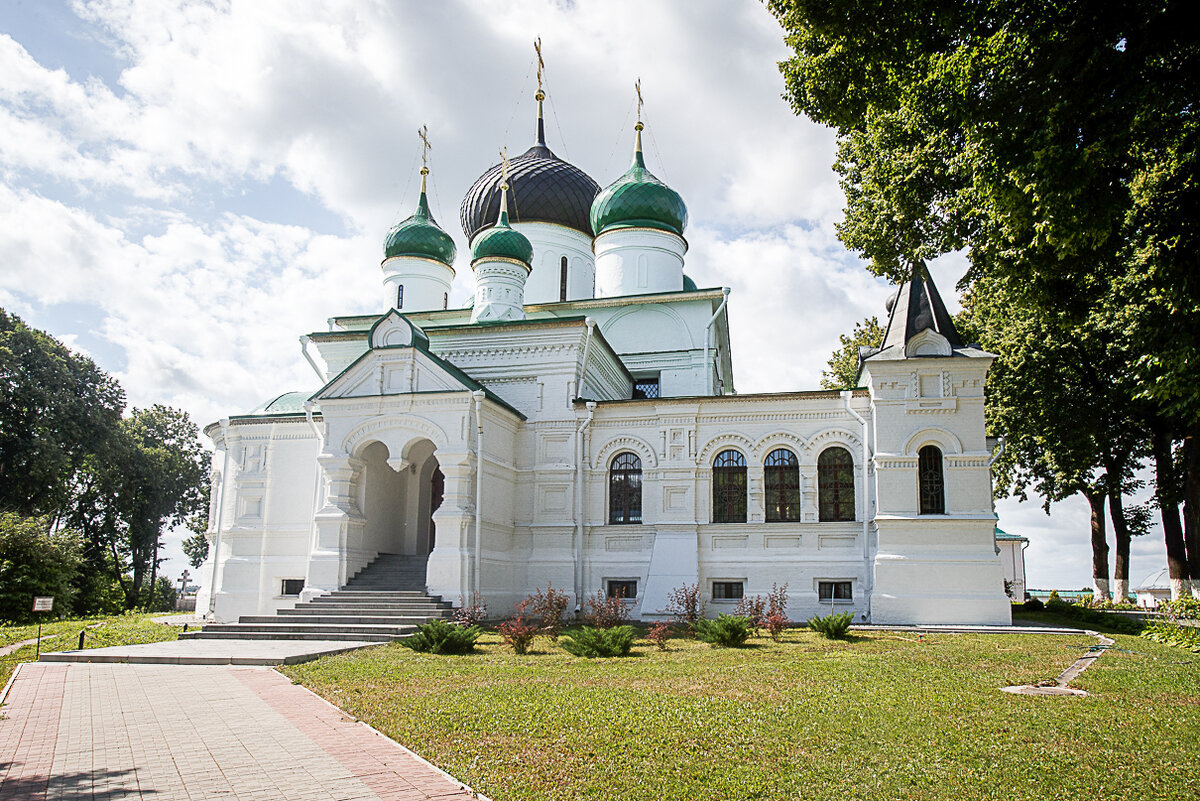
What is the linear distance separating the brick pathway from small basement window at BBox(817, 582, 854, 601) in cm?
1176

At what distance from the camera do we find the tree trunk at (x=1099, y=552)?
26.9m

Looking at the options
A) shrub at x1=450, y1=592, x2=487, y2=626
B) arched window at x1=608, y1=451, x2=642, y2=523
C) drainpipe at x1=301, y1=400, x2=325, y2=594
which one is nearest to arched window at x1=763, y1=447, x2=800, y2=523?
arched window at x1=608, y1=451, x2=642, y2=523

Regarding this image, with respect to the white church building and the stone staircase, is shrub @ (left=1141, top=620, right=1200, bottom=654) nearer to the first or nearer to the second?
the white church building

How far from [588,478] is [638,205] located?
940 centimetres

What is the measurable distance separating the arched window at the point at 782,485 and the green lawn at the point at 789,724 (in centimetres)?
727

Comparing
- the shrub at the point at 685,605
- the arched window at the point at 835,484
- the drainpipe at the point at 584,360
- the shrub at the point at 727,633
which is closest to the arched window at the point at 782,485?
the arched window at the point at 835,484

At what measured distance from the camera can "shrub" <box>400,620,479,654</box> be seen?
40.6 ft

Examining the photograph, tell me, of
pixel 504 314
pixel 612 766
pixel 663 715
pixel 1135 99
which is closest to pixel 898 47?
pixel 1135 99

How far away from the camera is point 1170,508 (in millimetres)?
23094

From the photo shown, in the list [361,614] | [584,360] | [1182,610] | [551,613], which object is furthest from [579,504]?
[1182,610]

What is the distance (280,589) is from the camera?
20.1 metres

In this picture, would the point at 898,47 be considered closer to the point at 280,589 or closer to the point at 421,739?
the point at 421,739

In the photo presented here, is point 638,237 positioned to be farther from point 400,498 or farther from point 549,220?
point 400,498

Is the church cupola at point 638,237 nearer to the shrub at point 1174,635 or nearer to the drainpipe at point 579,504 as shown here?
the drainpipe at point 579,504
